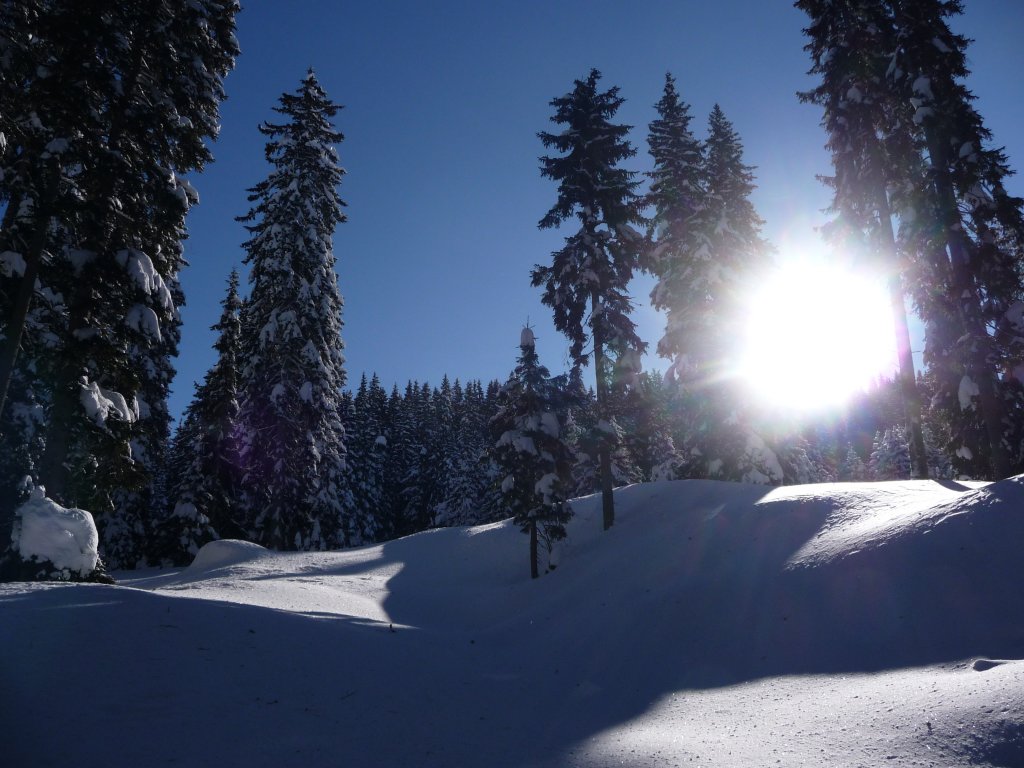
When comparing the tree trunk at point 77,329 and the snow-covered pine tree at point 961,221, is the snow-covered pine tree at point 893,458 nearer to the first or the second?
the snow-covered pine tree at point 961,221

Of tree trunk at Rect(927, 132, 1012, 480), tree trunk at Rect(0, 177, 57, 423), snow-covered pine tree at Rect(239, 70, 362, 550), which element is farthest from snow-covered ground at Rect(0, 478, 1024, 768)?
snow-covered pine tree at Rect(239, 70, 362, 550)

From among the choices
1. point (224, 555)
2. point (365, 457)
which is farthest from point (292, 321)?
point (365, 457)

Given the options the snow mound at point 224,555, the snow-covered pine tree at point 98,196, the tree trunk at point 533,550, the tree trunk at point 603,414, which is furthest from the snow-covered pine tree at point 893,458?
the snow-covered pine tree at point 98,196

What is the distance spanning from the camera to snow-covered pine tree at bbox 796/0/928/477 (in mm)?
18016

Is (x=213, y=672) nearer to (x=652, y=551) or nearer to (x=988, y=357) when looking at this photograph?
(x=652, y=551)

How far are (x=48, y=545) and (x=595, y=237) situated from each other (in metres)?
18.4

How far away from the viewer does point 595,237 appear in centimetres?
2183

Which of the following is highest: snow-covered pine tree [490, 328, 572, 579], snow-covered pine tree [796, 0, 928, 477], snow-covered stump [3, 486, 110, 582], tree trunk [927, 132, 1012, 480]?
snow-covered pine tree [796, 0, 928, 477]

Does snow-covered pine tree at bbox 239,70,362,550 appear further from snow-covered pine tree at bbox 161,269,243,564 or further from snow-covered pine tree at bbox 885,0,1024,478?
snow-covered pine tree at bbox 885,0,1024,478

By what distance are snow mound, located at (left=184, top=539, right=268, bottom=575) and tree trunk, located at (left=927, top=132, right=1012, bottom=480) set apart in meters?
26.2

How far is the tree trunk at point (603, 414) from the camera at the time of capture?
796 inches

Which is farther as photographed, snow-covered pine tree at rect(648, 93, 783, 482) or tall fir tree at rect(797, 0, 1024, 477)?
snow-covered pine tree at rect(648, 93, 783, 482)

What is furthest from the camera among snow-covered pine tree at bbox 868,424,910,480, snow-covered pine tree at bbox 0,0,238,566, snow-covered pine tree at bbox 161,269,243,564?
snow-covered pine tree at bbox 868,424,910,480

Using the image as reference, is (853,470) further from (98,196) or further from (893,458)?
(98,196)
